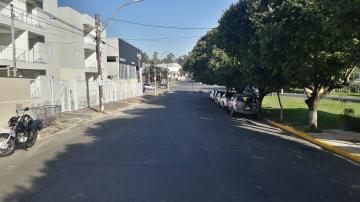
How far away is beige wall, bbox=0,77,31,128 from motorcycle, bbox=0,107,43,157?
4087 mm

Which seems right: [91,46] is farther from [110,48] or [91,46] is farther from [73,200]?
[73,200]

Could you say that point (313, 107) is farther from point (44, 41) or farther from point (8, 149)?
point (44, 41)

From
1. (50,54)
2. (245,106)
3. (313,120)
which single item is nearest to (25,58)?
(50,54)

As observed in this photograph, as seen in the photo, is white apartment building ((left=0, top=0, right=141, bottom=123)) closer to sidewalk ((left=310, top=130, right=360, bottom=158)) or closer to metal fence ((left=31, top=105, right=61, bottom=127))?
metal fence ((left=31, top=105, right=61, bottom=127))

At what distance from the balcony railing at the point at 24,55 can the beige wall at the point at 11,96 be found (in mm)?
14774

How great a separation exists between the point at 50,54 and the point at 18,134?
31.8 metres

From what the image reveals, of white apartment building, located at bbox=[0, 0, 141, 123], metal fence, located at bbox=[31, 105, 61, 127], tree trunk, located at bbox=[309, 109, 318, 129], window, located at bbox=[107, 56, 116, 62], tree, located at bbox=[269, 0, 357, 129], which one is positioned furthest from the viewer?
window, located at bbox=[107, 56, 116, 62]

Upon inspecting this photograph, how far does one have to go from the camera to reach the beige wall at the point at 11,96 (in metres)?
19.9

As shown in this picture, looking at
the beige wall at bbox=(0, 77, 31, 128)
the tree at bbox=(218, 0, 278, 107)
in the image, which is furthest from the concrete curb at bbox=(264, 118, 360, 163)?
the beige wall at bbox=(0, 77, 31, 128)

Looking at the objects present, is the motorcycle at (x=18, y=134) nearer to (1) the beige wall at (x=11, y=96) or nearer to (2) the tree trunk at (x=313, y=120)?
(1) the beige wall at (x=11, y=96)

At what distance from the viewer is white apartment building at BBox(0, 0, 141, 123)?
3195 centimetres

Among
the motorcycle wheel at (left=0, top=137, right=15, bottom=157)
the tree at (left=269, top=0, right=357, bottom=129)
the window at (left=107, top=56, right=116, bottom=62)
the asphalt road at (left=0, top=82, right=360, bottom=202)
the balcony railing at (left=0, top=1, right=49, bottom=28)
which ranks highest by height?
the balcony railing at (left=0, top=1, right=49, bottom=28)

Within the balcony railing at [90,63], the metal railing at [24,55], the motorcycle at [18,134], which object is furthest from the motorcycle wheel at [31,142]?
the balcony railing at [90,63]

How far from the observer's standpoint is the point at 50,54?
45438 millimetres
